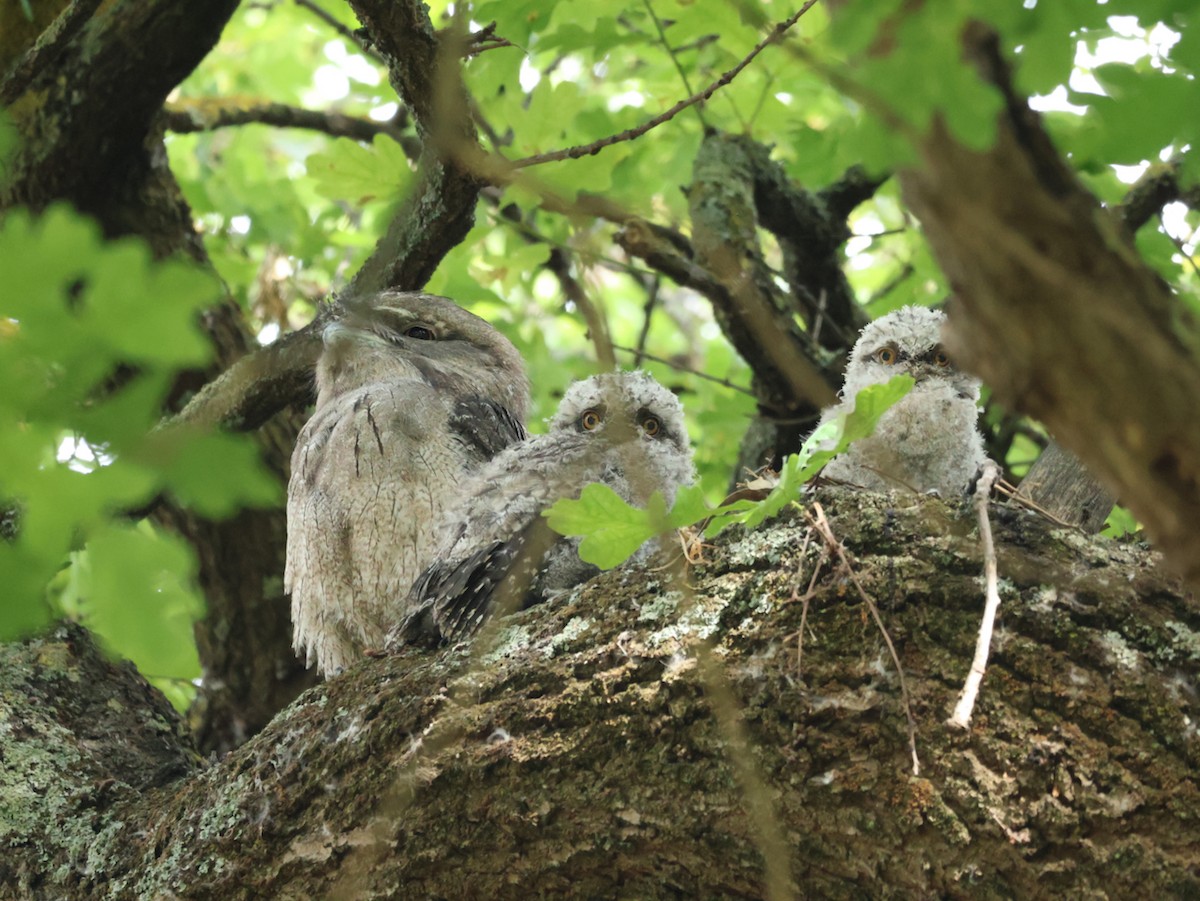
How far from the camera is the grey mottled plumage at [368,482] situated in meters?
3.89

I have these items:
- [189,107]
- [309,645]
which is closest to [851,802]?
[309,645]

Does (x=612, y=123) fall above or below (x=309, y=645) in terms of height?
above

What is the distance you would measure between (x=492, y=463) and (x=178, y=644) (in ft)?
6.69

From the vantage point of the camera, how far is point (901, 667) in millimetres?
2205

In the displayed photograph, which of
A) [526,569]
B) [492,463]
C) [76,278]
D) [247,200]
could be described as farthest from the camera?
[247,200]

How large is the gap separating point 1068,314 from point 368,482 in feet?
10.0

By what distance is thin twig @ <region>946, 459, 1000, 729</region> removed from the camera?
196 cm

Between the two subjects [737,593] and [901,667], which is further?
[737,593]

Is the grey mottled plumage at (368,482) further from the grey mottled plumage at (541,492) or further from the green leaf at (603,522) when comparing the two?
the green leaf at (603,522)

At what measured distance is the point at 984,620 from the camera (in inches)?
82.2

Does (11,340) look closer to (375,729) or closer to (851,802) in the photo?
(375,729)

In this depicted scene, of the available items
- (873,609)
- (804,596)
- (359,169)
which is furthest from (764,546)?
(359,169)

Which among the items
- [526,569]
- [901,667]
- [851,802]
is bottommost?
[851,802]

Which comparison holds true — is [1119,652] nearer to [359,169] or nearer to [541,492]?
[541,492]
